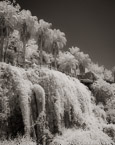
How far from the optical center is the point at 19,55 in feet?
152

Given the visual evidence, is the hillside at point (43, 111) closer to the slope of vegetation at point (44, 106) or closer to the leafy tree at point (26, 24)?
the slope of vegetation at point (44, 106)

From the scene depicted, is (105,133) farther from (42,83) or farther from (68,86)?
(42,83)

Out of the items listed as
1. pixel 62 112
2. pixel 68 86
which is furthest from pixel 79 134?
pixel 68 86

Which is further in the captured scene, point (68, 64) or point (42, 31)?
point (68, 64)

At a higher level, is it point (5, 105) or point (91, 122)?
point (5, 105)

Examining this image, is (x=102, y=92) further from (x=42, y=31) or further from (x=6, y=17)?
(x=6, y=17)

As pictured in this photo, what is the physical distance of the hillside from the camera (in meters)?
17.6

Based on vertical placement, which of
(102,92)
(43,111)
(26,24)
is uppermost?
(26,24)

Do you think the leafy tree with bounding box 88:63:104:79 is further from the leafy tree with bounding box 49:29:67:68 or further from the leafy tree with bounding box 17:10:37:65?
the leafy tree with bounding box 17:10:37:65

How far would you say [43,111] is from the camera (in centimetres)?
1953

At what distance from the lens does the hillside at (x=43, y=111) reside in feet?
57.7


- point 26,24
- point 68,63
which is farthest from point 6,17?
point 68,63

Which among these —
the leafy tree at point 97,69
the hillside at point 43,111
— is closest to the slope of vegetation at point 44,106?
the hillside at point 43,111

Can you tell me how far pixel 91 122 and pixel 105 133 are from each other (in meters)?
2.75
